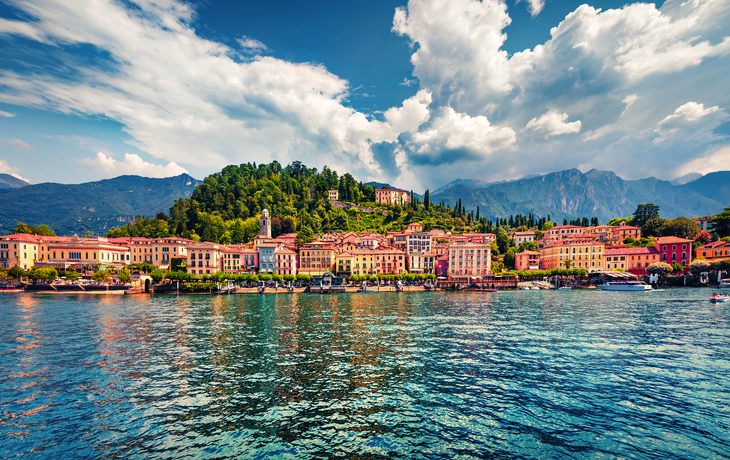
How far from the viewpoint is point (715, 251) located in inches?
3703

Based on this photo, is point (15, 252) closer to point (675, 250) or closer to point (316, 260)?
point (316, 260)

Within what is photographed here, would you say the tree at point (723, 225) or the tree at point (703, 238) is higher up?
the tree at point (723, 225)

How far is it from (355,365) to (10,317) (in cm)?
4661

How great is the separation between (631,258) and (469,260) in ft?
174

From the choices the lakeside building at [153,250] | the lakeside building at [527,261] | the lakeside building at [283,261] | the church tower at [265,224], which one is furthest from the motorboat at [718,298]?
the lakeside building at [153,250]

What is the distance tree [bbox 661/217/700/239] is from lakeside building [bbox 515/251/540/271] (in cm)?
4605

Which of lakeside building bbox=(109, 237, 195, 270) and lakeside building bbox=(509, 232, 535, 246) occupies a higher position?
lakeside building bbox=(509, 232, 535, 246)

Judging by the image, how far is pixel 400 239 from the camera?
125 m

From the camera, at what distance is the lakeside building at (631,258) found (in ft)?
338

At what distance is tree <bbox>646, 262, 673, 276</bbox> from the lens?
310ft

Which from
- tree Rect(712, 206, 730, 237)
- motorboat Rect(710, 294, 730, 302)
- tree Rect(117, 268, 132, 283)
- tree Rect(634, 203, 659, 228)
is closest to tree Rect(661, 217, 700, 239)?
tree Rect(712, 206, 730, 237)

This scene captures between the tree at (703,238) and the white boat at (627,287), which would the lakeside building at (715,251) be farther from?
the white boat at (627,287)

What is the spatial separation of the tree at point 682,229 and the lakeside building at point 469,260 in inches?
2736

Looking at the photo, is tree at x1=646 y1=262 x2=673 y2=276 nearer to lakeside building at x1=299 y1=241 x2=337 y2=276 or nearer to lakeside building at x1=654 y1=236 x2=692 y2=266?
lakeside building at x1=654 y1=236 x2=692 y2=266
